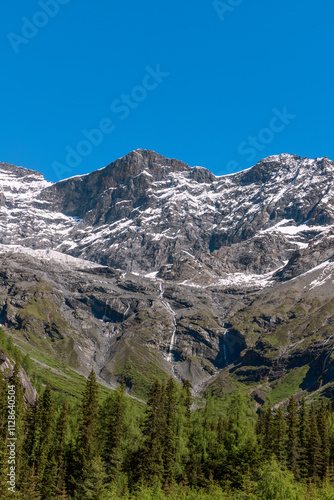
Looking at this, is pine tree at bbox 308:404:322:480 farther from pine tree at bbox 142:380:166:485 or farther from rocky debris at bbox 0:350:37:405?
rocky debris at bbox 0:350:37:405

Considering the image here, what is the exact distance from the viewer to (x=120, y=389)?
98.4m

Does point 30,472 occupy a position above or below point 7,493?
above

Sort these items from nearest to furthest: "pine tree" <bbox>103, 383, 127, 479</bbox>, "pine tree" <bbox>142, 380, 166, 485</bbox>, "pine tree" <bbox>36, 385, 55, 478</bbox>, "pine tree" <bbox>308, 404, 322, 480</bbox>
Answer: "pine tree" <bbox>142, 380, 166, 485</bbox> → "pine tree" <bbox>103, 383, 127, 479</bbox> → "pine tree" <bbox>36, 385, 55, 478</bbox> → "pine tree" <bbox>308, 404, 322, 480</bbox>

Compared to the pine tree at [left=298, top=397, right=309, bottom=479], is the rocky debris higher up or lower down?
higher up

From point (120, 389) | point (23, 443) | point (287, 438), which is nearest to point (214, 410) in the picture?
point (287, 438)

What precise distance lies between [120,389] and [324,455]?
1560 inches

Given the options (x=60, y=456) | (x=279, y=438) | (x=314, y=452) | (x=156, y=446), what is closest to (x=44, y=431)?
(x=60, y=456)

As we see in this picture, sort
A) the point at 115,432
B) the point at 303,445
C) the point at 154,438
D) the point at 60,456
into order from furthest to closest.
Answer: the point at 303,445, the point at 60,456, the point at 115,432, the point at 154,438

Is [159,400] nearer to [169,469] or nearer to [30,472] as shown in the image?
[169,469]

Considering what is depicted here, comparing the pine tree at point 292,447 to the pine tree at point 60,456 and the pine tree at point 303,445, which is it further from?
the pine tree at point 60,456

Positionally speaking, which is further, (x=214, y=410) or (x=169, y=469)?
(x=214, y=410)

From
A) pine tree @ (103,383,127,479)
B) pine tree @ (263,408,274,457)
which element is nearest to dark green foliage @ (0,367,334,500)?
pine tree @ (103,383,127,479)

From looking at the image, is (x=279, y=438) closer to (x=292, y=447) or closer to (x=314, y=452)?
(x=292, y=447)

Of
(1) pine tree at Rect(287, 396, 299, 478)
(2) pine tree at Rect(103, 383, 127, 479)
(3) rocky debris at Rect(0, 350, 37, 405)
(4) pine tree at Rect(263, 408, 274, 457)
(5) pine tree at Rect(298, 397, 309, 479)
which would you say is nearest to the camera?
(2) pine tree at Rect(103, 383, 127, 479)
